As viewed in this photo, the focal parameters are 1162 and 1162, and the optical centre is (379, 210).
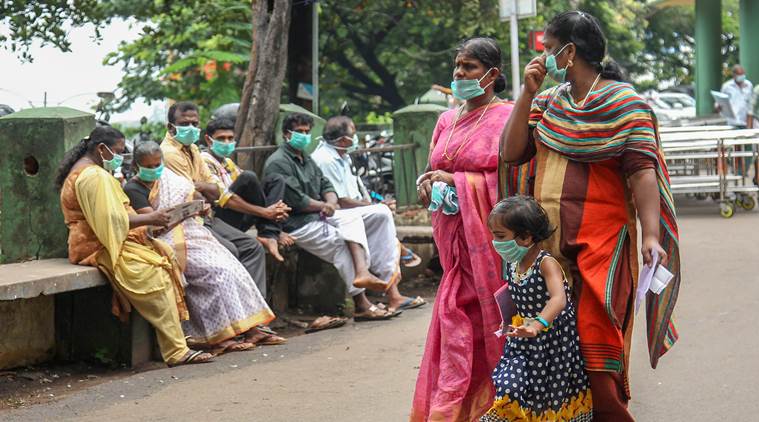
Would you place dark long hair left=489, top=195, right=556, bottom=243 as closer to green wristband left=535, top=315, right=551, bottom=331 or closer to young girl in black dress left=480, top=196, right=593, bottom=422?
young girl in black dress left=480, top=196, right=593, bottom=422

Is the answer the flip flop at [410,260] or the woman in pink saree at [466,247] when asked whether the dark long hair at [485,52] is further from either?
the flip flop at [410,260]

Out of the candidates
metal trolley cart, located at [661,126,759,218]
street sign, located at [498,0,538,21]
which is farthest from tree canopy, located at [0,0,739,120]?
metal trolley cart, located at [661,126,759,218]

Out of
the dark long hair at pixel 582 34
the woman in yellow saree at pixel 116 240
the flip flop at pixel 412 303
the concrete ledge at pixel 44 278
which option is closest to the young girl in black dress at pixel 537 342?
the dark long hair at pixel 582 34

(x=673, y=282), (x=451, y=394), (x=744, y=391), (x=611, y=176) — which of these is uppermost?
(x=611, y=176)

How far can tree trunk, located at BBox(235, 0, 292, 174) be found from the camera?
9.98 metres

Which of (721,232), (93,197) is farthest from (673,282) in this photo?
(721,232)

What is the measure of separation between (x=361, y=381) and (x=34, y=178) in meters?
2.43

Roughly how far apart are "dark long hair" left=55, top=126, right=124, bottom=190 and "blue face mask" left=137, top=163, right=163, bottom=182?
35 cm

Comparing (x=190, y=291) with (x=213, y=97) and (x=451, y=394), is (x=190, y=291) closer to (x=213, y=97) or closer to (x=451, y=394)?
(x=451, y=394)

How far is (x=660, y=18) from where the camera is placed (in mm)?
41031

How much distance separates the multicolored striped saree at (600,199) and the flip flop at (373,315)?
4471 millimetres

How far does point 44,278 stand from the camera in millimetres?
6395

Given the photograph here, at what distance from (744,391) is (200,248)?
349 centimetres

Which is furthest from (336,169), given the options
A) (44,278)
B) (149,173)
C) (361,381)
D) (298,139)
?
(44,278)
